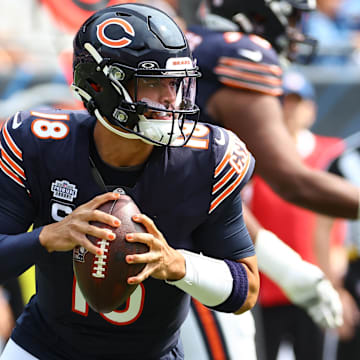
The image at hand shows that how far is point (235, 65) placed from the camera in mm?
3377

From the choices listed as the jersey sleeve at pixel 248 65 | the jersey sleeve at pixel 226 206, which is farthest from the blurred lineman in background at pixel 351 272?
the jersey sleeve at pixel 226 206

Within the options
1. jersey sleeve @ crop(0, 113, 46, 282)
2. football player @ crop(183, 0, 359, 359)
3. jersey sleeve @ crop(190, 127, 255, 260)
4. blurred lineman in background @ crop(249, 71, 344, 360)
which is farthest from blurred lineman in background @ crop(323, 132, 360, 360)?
jersey sleeve @ crop(0, 113, 46, 282)

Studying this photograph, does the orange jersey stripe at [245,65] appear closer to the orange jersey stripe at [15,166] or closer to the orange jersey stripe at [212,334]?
the orange jersey stripe at [212,334]

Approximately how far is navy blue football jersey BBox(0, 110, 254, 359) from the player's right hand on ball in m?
0.17

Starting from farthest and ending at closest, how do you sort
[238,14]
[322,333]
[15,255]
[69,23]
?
[69,23], [322,333], [238,14], [15,255]

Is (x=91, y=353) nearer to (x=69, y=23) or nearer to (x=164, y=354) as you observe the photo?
(x=164, y=354)

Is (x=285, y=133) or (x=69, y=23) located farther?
(x=69, y=23)

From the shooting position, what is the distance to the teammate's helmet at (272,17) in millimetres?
3596

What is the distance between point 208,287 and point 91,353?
402 mm

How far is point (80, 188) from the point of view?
94.6 inches

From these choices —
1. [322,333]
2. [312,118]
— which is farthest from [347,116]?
[322,333]

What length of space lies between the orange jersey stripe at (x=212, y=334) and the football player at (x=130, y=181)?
62 cm

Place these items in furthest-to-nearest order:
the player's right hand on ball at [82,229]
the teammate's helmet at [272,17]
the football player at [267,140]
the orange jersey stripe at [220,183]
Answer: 1. the teammate's helmet at [272,17]
2. the football player at [267,140]
3. the orange jersey stripe at [220,183]
4. the player's right hand on ball at [82,229]

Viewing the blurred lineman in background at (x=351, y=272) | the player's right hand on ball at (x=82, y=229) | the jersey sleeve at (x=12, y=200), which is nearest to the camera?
the player's right hand on ball at (x=82, y=229)
